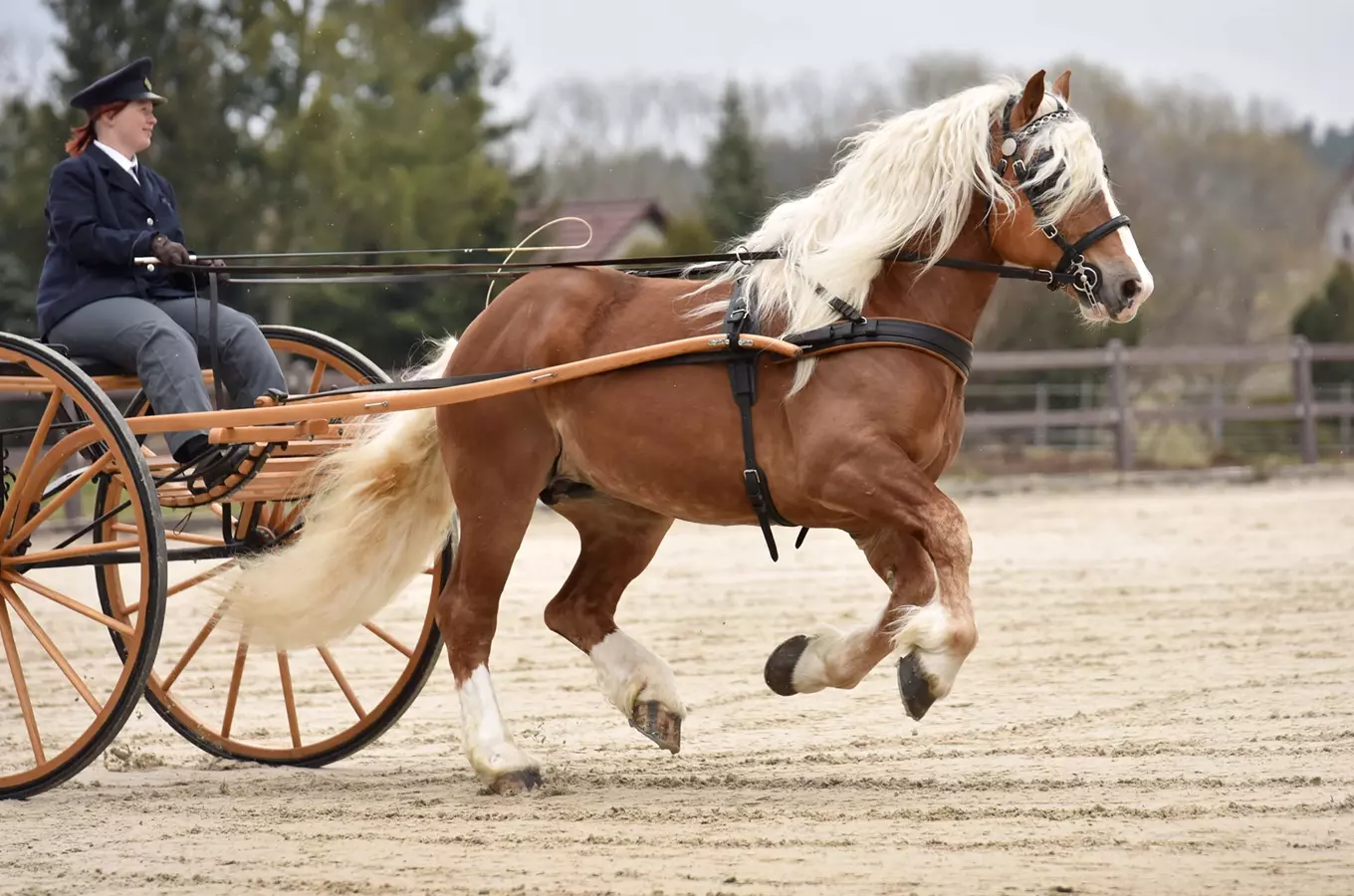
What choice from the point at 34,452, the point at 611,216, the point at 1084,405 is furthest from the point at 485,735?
the point at 611,216

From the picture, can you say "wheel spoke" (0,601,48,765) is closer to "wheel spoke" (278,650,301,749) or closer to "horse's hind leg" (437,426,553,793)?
"wheel spoke" (278,650,301,749)

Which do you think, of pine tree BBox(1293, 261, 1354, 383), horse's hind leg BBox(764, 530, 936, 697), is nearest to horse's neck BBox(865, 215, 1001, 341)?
horse's hind leg BBox(764, 530, 936, 697)

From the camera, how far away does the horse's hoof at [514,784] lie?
4672mm

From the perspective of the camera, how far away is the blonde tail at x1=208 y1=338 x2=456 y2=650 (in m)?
5.16

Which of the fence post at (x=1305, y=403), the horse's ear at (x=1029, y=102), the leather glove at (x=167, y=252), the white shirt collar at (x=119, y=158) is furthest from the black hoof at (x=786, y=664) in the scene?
the fence post at (x=1305, y=403)

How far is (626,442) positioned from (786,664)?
787 millimetres

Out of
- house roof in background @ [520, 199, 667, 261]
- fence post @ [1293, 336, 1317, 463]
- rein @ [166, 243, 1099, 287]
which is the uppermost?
house roof in background @ [520, 199, 667, 261]

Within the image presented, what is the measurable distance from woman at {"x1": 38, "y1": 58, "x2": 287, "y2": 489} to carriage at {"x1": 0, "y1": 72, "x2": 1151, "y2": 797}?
0.13 metres

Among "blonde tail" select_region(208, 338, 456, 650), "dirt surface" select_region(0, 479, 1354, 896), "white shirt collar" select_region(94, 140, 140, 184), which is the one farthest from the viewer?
"white shirt collar" select_region(94, 140, 140, 184)

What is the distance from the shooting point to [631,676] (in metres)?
5.00

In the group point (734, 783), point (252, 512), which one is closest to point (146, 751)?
point (252, 512)

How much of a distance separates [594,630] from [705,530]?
24.3 ft

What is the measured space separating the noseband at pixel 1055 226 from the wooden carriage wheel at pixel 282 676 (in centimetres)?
225

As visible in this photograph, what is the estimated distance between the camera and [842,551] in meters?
10.9
